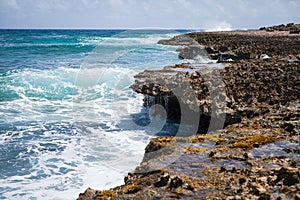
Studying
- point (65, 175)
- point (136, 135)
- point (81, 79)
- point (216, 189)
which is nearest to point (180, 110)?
point (136, 135)

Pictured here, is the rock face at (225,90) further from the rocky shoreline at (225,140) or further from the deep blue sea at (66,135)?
the deep blue sea at (66,135)

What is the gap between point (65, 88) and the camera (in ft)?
68.1

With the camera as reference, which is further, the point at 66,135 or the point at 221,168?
the point at 66,135

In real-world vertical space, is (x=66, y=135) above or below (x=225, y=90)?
below

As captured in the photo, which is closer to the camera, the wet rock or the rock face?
the wet rock

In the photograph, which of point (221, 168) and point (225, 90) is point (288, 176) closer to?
point (221, 168)

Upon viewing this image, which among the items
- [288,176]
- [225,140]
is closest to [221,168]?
[288,176]

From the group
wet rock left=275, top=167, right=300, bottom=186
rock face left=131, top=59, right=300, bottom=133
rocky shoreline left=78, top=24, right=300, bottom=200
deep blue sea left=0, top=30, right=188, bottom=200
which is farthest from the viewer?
rock face left=131, top=59, right=300, bottom=133

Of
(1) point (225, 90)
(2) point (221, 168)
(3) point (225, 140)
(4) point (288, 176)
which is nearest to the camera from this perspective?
(4) point (288, 176)

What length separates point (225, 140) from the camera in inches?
291

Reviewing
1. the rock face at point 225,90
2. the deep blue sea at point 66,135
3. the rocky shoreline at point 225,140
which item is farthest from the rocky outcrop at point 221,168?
the deep blue sea at point 66,135

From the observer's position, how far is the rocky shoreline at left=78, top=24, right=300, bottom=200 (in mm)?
5086

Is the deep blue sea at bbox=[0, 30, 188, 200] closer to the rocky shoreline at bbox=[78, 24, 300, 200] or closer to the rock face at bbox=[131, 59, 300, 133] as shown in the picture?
the rock face at bbox=[131, 59, 300, 133]

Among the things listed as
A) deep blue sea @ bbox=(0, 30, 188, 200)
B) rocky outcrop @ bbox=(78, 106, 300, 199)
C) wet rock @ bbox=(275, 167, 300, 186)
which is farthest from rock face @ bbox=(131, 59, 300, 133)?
wet rock @ bbox=(275, 167, 300, 186)
